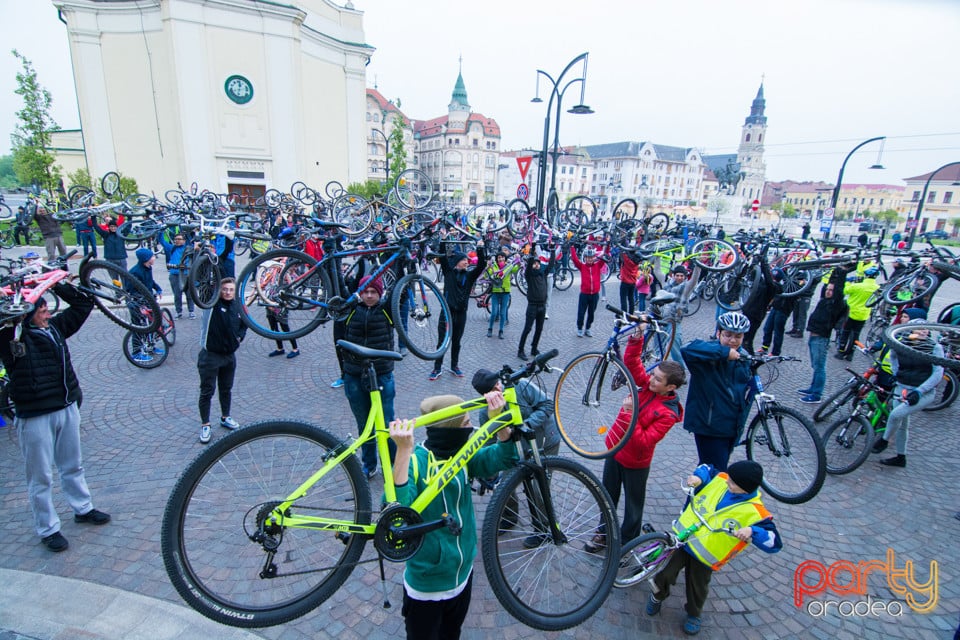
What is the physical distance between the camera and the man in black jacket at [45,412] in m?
3.69

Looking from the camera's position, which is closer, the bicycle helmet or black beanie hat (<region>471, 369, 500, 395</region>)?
black beanie hat (<region>471, 369, 500, 395</region>)

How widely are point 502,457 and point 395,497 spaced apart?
2.25 ft

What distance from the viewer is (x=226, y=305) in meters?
5.45

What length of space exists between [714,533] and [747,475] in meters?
0.49

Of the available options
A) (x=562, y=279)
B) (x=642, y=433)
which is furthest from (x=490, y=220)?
(x=642, y=433)

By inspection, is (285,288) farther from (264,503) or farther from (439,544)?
(439,544)

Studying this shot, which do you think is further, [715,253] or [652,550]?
[715,253]

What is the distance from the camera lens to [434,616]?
2.50m

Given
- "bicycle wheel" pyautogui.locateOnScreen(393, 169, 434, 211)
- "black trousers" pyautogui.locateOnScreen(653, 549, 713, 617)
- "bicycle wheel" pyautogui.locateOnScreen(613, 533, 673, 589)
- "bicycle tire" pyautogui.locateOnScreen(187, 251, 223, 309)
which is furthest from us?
"bicycle wheel" pyautogui.locateOnScreen(393, 169, 434, 211)

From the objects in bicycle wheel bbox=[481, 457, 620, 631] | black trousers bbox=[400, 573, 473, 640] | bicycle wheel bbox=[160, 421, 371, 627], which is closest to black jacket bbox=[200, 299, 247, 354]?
bicycle wheel bbox=[160, 421, 371, 627]

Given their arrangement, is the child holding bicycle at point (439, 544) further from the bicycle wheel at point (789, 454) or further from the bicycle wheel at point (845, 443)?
the bicycle wheel at point (845, 443)

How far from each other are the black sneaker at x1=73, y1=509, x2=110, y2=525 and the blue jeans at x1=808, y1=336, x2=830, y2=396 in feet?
31.3

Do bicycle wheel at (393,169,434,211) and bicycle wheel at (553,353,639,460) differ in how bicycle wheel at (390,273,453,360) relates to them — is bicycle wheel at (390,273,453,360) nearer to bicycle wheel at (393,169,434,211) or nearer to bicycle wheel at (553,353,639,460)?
bicycle wheel at (553,353,639,460)

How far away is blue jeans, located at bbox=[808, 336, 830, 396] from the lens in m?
7.25
